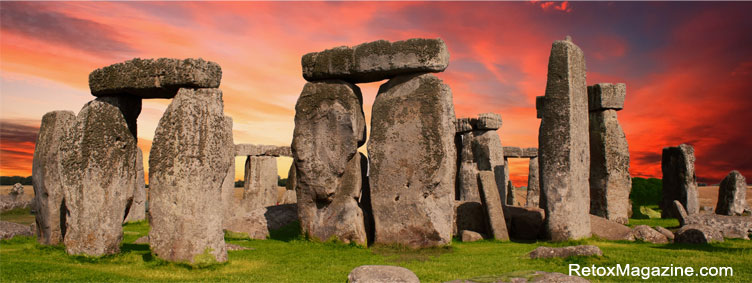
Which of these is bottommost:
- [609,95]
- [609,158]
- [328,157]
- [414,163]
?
[414,163]

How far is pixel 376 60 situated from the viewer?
1269cm

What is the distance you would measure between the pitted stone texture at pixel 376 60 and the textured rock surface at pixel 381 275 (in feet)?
19.5

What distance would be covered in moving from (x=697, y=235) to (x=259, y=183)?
16.3 meters

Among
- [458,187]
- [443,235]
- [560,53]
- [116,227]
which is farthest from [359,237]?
[458,187]

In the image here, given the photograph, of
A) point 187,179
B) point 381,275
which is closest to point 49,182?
point 187,179

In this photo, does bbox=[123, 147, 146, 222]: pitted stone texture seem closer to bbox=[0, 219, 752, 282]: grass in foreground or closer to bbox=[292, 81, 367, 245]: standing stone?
bbox=[0, 219, 752, 282]: grass in foreground

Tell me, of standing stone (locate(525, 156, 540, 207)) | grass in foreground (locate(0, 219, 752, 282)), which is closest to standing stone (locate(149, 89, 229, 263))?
grass in foreground (locate(0, 219, 752, 282))

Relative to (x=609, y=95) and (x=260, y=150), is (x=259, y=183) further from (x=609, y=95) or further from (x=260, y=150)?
(x=609, y=95)

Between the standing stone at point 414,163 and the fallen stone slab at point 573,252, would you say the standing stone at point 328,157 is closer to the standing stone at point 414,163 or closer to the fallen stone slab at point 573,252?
the standing stone at point 414,163

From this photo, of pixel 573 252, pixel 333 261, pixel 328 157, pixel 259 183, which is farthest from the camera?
pixel 259 183

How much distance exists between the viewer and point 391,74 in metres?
12.8

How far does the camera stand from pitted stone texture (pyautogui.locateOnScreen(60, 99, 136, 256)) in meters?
9.72

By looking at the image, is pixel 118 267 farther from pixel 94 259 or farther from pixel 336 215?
pixel 336 215

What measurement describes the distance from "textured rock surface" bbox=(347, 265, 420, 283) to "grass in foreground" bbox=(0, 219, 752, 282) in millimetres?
950
